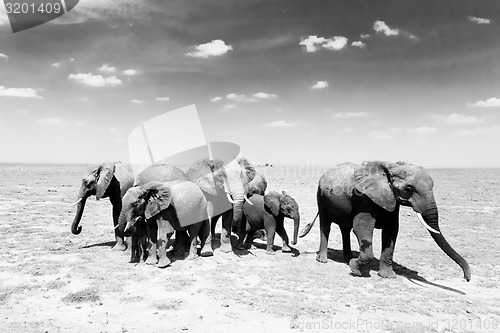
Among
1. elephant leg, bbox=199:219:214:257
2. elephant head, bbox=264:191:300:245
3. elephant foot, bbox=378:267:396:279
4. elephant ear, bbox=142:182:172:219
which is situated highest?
elephant ear, bbox=142:182:172:219

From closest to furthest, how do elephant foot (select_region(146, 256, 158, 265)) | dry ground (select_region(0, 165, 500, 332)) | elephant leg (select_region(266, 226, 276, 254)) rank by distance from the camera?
1. dry ground (select_region(0, 165, 500, 332))
2. elephant foot (select_region(146, 256, 158, 265))
3. elephant leg (select_region(266, 226, 276, 254))

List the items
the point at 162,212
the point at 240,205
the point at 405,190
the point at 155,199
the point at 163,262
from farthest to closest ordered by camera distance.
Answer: the point at 240,205
the point at 162,212
the point at 155,199
the point at 163,262
the point at 405,190

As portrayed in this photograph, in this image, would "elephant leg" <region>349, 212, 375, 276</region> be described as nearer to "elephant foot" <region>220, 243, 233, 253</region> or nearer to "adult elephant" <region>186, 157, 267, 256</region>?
"adult elephant" <region>186, 157, 267, 256</region>

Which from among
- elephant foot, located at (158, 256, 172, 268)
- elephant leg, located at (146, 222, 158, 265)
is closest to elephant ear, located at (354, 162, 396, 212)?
elephant foot, located at (158, 256, 172, 268)

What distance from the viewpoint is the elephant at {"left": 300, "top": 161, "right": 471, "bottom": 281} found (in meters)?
8.32

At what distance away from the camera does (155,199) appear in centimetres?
998

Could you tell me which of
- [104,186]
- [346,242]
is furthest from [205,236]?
[346,242]

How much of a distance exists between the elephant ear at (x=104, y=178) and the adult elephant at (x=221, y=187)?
2.44 m

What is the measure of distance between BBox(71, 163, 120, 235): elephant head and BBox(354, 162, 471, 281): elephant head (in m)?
7.51

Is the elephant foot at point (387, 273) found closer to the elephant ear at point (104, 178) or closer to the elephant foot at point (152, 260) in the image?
the elephant foot at point (152, 260)

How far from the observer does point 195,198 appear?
1071 centimetres

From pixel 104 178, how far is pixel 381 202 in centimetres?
822

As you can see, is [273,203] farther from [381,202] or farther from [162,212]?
[381,202]

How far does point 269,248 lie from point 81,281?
5323mm
